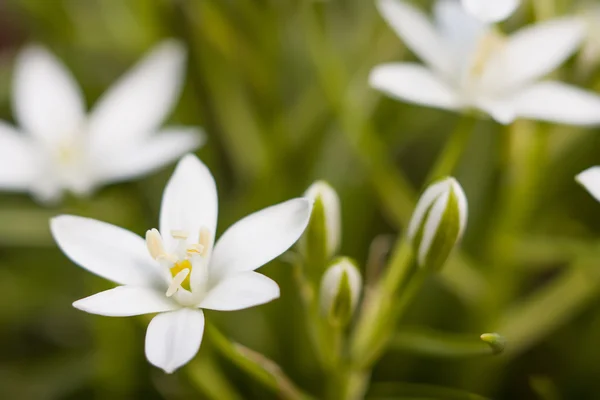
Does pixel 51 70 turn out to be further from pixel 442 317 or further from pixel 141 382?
pixel 442 317

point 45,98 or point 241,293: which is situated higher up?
point 45,98

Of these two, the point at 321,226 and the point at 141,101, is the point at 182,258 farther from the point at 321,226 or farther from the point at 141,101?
the point at 141,101

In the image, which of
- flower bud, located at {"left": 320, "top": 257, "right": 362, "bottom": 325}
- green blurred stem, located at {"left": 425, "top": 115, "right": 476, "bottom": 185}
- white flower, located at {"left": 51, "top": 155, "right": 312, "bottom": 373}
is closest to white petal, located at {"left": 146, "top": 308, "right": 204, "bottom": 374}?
white flower, located at {"left": 51, "top": 155, "right": 312, "bottom": 373}

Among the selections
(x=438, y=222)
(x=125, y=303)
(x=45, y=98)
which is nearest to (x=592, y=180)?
(x=438, y=222)

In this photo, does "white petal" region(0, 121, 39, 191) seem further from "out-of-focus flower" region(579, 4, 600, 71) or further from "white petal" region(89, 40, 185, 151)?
"out-of-focus flower" region(579, 4, 600, 71)

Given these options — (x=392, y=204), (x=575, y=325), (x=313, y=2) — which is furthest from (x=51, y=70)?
(x=575, y=325)
